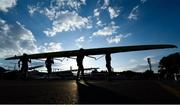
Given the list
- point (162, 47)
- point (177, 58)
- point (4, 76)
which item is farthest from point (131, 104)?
point (177, 58)

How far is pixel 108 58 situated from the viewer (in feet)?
62.6

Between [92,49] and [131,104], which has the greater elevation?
[92,49]

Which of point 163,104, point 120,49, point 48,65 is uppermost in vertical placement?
point 120,49

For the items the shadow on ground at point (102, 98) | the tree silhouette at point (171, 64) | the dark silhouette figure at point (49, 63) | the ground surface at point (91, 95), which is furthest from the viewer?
the tree silhouette at point (171, 64)

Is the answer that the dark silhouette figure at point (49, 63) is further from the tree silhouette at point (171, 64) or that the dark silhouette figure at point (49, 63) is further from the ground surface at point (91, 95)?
the tree silhouette at point (171, 64)

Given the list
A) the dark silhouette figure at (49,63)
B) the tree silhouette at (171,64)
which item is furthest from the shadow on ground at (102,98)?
the tree silhouette at (171,64)

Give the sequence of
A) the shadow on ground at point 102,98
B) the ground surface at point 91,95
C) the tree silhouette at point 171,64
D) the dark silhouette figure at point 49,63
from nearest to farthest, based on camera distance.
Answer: the shadow on ground at point 102,98, the ground surface at point 91,95, the dark silhouette figure at point 49,63, the tree silhouette at point 171,64

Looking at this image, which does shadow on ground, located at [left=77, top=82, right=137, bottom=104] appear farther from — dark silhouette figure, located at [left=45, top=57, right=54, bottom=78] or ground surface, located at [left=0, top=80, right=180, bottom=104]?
dark silhouette figure, located at [left=45, top=57, right=54, bottom=78]

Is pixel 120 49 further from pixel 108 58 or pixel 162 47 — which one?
pixel 162 47

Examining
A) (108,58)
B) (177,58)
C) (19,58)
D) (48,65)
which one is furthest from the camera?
(177,58)

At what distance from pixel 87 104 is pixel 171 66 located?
9351 cm

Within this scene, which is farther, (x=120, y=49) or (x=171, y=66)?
(x=171, y=66)

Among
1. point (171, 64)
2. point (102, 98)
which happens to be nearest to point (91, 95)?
point (102, 98)

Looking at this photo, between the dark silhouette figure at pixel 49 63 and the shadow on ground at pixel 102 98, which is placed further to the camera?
the dark silhouette figure at pixel 49 63
